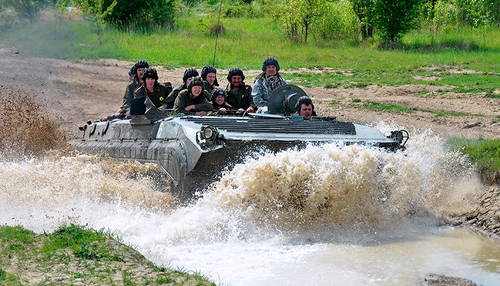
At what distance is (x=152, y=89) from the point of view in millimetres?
13227

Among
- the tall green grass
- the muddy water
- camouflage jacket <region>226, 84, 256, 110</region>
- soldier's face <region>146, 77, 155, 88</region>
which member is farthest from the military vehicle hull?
the tall green grass

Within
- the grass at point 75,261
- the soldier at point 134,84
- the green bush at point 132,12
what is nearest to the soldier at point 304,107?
the soldier at point 134,84

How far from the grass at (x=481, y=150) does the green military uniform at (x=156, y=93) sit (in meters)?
4.02

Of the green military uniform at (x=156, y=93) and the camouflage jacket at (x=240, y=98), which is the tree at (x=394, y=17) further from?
the green military uniform at (x=156, y=93)

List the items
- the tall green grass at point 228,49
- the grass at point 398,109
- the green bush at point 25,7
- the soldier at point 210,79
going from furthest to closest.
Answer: the tall green grass at point 228,49 < the green bush at point 25,7 < the grass at point 398,109 < the soldier at point 210,79

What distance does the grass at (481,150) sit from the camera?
11.8 meters

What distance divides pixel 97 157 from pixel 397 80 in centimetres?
1212

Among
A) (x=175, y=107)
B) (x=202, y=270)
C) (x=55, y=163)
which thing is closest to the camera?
(x=202, y=270)

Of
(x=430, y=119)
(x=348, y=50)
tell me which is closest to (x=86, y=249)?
(x=430, y=119)

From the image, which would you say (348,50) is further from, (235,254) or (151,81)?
(235,254)

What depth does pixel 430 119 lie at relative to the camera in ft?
58.3

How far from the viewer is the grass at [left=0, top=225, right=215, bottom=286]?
6.68 m

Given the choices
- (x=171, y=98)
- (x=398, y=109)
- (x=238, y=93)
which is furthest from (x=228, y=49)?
(x=171, y=98)

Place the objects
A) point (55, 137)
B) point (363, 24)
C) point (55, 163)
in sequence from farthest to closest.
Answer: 1. point (363, 24)
2. point (55, 137)
3. point (55, 163)
